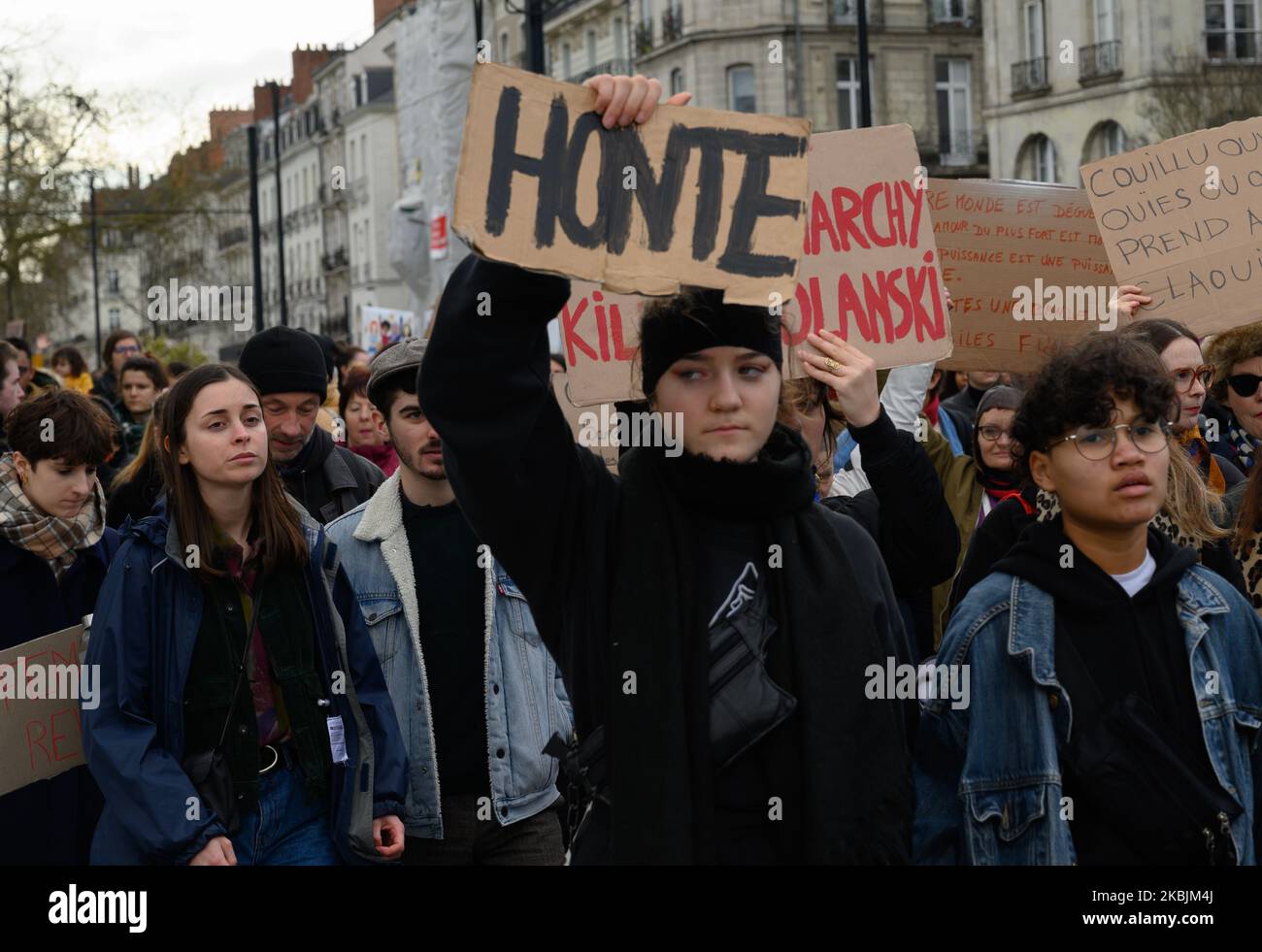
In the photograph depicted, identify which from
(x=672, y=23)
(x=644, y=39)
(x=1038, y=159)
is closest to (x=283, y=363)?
(x=1038, y=159)

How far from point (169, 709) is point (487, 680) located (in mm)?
966

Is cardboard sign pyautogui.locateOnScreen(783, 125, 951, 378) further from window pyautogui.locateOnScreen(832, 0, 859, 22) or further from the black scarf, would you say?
window pyautogui.locateOnScreen(832, 0, 859, 22)

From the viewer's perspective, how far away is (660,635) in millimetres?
3076

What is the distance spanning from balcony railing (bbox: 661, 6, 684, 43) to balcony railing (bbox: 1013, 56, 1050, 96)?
10.4m

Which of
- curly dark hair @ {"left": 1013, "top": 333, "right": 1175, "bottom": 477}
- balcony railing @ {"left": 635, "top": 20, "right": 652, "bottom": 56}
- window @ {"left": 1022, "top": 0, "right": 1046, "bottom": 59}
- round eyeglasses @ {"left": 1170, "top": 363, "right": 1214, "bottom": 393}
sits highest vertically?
balcony railing @ {"left": 635, "top": 20, "right": 652, "bottom": 56}

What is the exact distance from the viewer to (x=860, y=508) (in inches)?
179

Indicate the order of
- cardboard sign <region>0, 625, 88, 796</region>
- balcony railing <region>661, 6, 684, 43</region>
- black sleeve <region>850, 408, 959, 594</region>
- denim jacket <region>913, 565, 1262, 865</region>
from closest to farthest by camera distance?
denim jacket <region>913, 565, 1262, 865</region> < black sleeve <region>850, 408, 959, 594</region> < cardboard sign <region>0, 625, 88, 796</region> < balcony railing <region>661, 6, 684, 43</region>

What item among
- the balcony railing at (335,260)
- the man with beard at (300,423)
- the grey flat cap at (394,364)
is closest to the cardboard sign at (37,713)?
the grey flat cap at (394,364)

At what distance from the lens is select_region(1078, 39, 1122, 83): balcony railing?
37.6 metres

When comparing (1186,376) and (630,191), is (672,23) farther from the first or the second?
(630,191)

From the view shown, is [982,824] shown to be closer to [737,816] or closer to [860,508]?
[737,816]

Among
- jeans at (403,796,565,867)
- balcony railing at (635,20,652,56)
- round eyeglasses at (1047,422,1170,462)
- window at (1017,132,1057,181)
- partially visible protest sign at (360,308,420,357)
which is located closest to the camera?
round eyeglasses at (1047,422,1170,462)

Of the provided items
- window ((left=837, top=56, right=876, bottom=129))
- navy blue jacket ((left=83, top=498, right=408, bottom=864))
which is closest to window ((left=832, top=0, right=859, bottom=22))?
window ((left=837, top=56, right=876, bottom=129))
